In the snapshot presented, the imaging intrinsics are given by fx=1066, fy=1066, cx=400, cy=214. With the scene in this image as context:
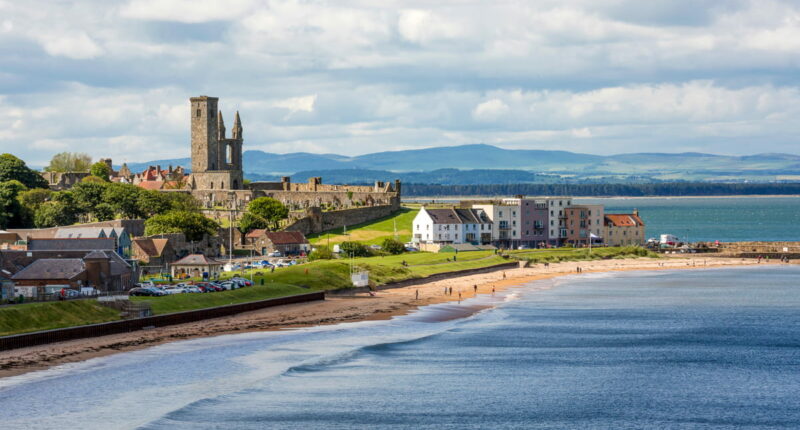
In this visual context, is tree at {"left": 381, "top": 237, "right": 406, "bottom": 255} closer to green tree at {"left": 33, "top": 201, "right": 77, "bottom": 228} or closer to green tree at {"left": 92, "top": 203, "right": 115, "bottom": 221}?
green tree at {"left": 92, "top": 203, "right": 115, "bottom": 221}

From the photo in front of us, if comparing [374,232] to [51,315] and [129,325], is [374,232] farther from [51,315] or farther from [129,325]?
[51,315]

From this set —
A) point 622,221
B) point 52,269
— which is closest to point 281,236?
point 52,269

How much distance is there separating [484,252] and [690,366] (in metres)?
72.6

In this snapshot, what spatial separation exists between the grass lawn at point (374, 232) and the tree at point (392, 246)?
15.1 feet

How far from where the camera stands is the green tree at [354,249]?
10781 centimetres

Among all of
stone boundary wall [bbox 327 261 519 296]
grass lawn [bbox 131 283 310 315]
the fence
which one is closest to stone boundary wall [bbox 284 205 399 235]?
stone boundary wall [bbox 327 261 519 296]

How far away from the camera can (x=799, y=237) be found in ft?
609

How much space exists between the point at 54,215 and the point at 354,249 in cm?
3572

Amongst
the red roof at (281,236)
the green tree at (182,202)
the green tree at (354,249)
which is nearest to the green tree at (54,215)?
the green tree at (182,202)

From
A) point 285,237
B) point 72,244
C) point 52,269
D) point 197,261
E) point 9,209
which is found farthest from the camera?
point 9,209

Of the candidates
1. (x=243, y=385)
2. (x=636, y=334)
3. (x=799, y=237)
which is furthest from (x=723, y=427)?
(x=799, y=237)

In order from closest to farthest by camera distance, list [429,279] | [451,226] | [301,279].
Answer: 1. [301,279]
2. [429,279]
3. [451,226]

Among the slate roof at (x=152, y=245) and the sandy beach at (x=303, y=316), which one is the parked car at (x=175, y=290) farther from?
the slate roof at (x=152, y=245)

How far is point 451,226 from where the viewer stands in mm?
130625
